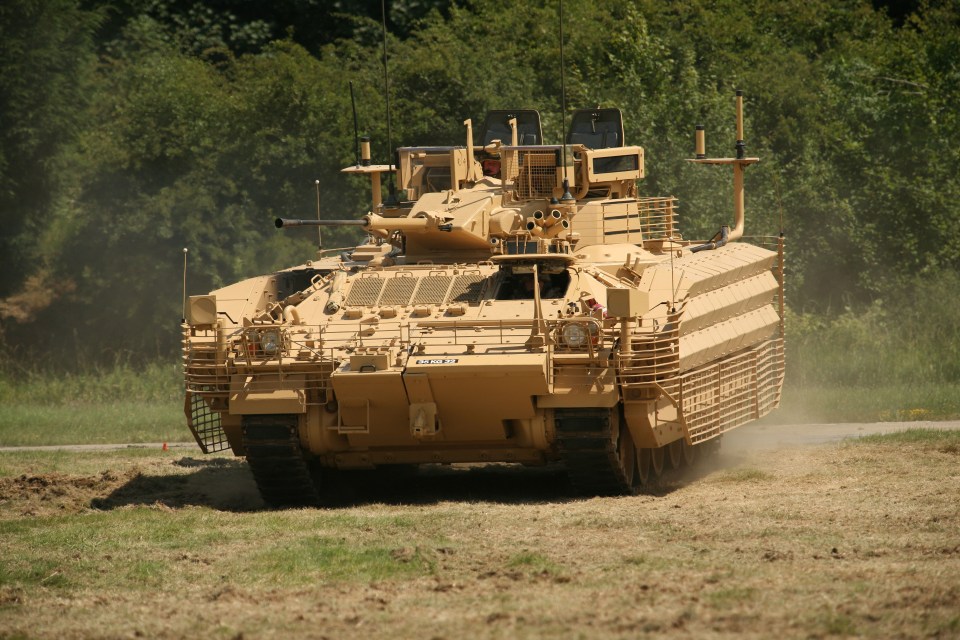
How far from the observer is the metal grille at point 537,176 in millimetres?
19875

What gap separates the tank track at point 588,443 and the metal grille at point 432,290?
2.10 m

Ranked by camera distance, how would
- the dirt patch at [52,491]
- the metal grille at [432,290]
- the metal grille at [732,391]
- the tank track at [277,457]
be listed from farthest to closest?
the metal grille at [432,290]
the metal grille at [732,391]
the dirt patch at [52,491]
the tank track at [277,457]

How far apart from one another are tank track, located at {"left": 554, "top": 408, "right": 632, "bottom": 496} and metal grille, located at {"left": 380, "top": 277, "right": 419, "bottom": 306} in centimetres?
233

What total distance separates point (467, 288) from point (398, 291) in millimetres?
678

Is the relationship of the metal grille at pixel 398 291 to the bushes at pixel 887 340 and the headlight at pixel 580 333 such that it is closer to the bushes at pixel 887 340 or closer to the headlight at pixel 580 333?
the headlight at pixel 580 333

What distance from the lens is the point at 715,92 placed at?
108 ft

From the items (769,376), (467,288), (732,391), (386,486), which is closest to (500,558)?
(467,288)

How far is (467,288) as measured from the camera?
58.0 feet

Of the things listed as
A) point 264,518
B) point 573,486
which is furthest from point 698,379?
point 264,518

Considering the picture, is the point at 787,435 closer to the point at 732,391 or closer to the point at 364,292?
the point at 732,391

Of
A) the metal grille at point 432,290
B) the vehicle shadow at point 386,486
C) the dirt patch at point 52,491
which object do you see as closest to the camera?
the dirt patch at point 52,491

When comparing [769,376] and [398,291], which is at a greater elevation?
[398,291]

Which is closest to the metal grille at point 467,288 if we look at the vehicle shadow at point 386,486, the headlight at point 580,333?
the headlight at point 580,333

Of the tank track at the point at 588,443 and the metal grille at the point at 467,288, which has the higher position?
the metal grille at the point at 467,288
